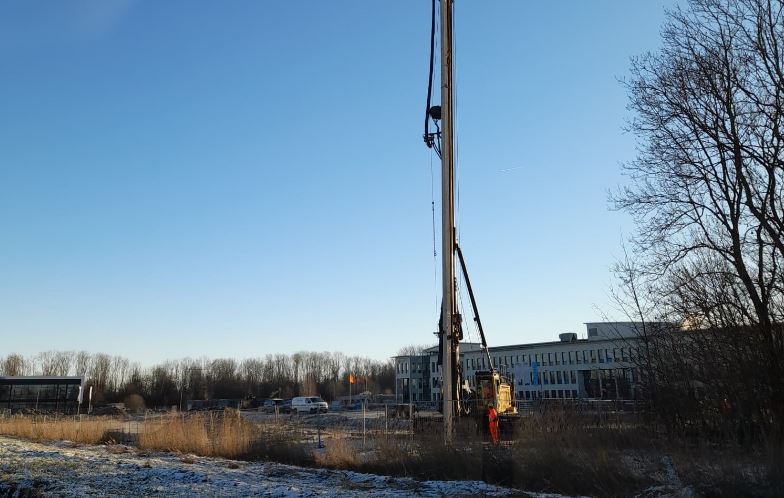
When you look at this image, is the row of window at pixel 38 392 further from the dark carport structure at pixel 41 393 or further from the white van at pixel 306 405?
the white van at pixel 306 405

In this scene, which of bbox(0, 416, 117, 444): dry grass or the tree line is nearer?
bbox(0, 416, 117, 444): dry grass

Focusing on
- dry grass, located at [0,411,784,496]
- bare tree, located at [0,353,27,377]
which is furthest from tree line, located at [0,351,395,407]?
dry grass, located at [0,411,784,496]

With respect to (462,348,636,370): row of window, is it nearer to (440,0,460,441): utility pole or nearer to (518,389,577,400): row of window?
(518,389,577,400): row of window

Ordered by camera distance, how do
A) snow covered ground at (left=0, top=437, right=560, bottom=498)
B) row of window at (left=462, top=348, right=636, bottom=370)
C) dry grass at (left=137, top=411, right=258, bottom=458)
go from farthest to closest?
row of window at (left=462, top=348, right=636, bottom=370) → dry grass at (left=137, top=411, right=258, bottom=458) → snow covered ground at (left=0, top=437, right=560, bottom=498)

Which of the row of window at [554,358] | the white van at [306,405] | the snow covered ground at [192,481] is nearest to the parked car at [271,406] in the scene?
the white van at [306,405]

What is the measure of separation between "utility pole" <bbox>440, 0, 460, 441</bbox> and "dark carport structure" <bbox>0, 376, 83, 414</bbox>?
45845mm

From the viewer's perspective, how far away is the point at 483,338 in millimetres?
24562

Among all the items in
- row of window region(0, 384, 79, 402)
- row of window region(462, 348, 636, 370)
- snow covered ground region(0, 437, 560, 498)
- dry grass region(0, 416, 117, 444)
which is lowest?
dry grass region(0, 416, 117, 444)

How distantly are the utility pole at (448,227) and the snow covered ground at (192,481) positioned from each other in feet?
21.5

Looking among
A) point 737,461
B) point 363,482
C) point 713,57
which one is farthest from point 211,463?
point 713,57

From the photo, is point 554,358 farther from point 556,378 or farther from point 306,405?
point 306,405

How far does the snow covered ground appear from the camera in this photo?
1202cm

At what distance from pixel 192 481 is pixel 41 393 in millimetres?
51130

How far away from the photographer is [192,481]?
44.2ft
